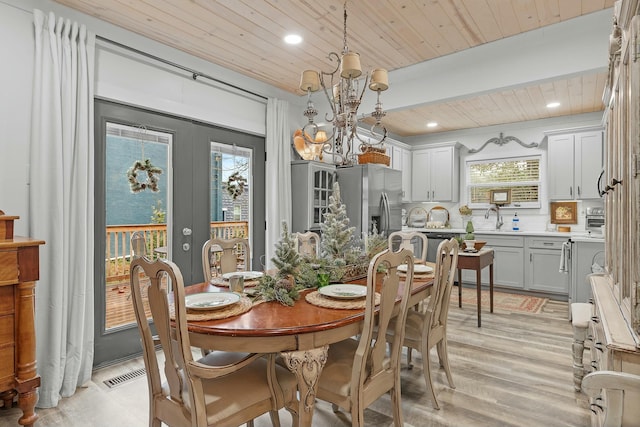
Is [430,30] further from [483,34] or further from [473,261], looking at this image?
[473,261]

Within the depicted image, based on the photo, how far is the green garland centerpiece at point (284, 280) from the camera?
1.83m

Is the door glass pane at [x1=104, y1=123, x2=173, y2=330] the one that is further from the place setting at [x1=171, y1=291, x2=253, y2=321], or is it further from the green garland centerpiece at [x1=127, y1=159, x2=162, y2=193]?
the place setting at [x1=171, y1=291, x2=253, y2=321]

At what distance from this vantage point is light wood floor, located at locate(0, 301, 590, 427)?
6.97ft

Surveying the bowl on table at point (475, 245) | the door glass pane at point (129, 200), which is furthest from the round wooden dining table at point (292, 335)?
the bowl on table at point (475, 245)

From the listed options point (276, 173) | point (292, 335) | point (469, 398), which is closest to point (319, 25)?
point (276, 173)

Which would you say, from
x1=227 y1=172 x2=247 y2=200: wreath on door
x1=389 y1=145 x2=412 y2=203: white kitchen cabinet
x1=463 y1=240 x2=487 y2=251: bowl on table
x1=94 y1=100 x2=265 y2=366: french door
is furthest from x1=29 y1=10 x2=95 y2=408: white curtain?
x1=389 y1=145 x2=412 y2=203: white kitchen cabinet

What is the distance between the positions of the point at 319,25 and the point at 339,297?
6.75 ft

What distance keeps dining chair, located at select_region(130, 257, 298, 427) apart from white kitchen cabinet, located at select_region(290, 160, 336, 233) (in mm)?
2677

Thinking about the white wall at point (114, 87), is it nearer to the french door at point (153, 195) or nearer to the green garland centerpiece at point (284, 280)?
the french door at point (153, 195)

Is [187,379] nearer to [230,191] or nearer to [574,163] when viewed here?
[230,191]

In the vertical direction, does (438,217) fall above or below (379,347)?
above

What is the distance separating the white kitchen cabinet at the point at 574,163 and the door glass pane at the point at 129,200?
Answer: 17.1 ft

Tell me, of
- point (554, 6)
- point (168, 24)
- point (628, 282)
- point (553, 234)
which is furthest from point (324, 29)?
point (553, 234)

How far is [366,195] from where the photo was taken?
4629 millimetres
